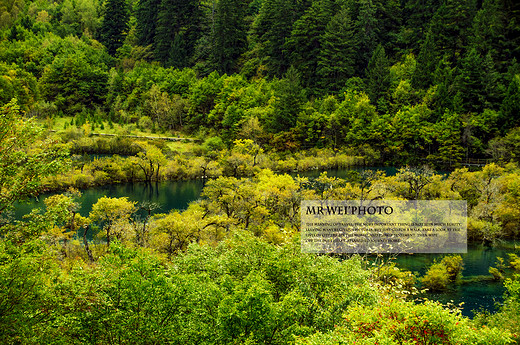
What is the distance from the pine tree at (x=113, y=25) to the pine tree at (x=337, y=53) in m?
58.6

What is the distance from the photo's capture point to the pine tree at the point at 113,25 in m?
107

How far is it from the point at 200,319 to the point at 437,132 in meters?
55.3

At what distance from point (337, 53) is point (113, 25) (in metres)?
63.8

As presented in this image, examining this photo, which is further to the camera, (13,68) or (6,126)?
(13,68)

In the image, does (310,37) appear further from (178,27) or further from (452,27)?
(178,27)

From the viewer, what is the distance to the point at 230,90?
3086 inches

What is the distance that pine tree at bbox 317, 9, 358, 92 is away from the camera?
75.2m

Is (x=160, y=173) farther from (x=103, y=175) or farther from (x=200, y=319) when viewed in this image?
(x=200, y=319)

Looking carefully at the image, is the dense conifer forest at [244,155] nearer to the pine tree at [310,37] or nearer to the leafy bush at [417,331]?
the leafy bush at [417,331]

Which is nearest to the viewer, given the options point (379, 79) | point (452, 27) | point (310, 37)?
point (452, 27)

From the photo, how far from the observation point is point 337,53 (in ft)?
245

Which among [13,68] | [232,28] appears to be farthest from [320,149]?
[13,68]

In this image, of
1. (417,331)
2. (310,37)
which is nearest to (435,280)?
(417,331)

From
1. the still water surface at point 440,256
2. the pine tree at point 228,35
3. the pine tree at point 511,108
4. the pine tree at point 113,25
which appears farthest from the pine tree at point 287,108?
the pine tree at point 113,25
